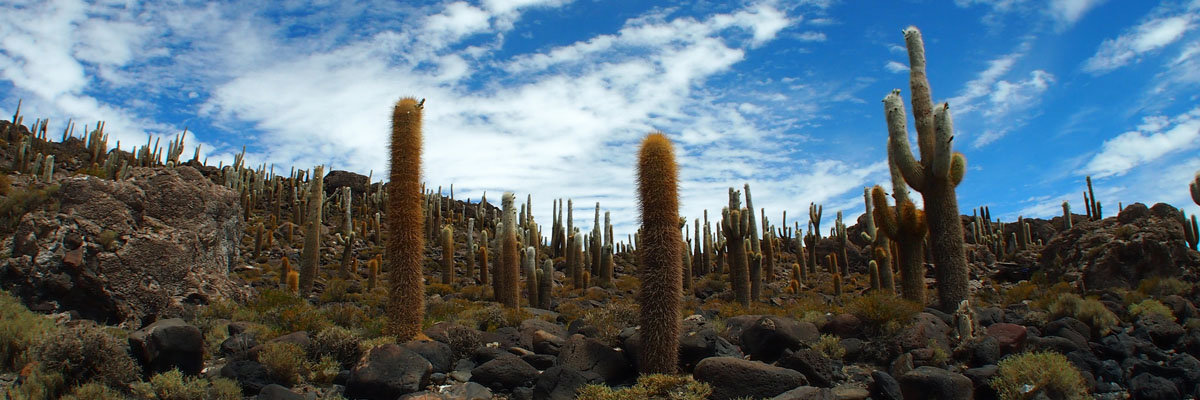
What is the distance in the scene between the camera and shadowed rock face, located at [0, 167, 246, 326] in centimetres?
1105

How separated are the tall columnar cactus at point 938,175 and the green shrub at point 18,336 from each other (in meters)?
15.2

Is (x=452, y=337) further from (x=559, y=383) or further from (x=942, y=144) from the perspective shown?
(x=942, y=144)

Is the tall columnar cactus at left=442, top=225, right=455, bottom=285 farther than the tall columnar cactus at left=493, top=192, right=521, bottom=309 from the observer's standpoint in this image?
Yes

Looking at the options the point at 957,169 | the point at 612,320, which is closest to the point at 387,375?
the point at 612,320

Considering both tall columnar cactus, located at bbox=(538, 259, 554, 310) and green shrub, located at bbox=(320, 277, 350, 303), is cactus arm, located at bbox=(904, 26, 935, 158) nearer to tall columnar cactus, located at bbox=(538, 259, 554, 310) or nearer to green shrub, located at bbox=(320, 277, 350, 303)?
tall columnar cactus, located at bbox=(538, 259, 554, 310)

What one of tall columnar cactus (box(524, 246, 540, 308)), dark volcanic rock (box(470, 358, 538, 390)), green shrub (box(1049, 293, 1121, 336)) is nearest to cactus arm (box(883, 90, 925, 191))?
Answer: green shrub (box(1049, 293, 1121, 336))

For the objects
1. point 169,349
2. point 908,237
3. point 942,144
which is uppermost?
point 942,144

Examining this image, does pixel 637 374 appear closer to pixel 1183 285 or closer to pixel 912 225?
pixel 912 225

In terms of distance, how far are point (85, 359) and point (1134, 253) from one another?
23.6 m

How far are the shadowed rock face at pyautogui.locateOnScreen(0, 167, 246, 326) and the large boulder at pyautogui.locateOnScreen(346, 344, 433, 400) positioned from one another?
19.0 feet

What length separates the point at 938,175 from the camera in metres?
13.4

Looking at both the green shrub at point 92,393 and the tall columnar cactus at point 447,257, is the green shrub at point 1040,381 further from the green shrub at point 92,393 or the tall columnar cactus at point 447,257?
the tall columnar cactus at point 447,257

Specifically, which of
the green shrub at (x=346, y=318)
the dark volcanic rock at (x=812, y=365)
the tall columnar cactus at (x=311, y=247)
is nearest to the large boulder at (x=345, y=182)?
the tall columnar cactus at (x=311, y=247)

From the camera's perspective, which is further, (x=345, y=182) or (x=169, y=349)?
(x=345, y=182)
